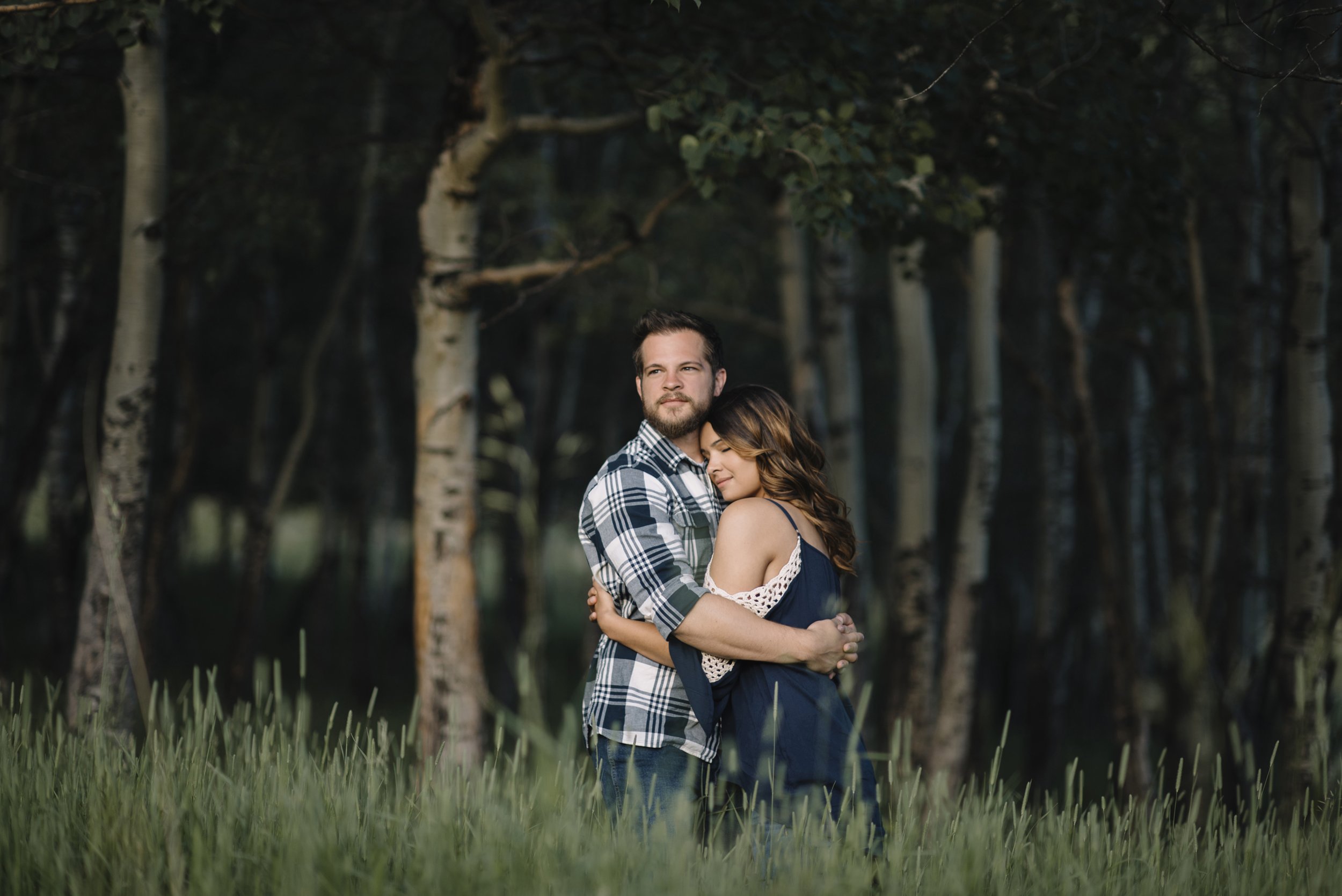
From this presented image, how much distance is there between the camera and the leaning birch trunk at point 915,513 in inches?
306

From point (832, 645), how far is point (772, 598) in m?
0.22

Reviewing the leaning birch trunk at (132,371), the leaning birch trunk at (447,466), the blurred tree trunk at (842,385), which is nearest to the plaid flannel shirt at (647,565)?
the leaning birch trunk at (447,466)

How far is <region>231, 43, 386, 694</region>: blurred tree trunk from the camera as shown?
9477mm

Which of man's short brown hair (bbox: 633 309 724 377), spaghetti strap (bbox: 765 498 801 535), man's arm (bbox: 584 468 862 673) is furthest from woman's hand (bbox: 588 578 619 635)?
man's short brown hair (bbox: 633 309 724 377)

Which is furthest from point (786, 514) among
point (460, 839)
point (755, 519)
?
Result: point (460, 839)

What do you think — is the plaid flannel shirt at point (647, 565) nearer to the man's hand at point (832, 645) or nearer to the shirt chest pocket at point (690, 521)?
the shirt chest pocket at point (690, 521)

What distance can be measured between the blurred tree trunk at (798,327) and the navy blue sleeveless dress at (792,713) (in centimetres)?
619

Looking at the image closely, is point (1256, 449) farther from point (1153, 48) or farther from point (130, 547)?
point (130, 547)

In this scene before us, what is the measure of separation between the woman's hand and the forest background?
0.88 ft

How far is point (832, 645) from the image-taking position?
9.31 feet

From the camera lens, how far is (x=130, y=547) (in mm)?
5441

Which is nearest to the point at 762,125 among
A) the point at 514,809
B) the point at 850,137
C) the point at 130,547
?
the point at 850,137

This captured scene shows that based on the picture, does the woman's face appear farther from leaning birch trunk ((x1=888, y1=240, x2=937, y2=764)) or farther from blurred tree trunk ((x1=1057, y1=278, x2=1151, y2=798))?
blurred tree trunk ((x1=1057, y1=278, x2=1151, y2=798))

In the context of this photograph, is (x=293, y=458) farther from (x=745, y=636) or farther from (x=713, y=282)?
(x=745, y=636)
